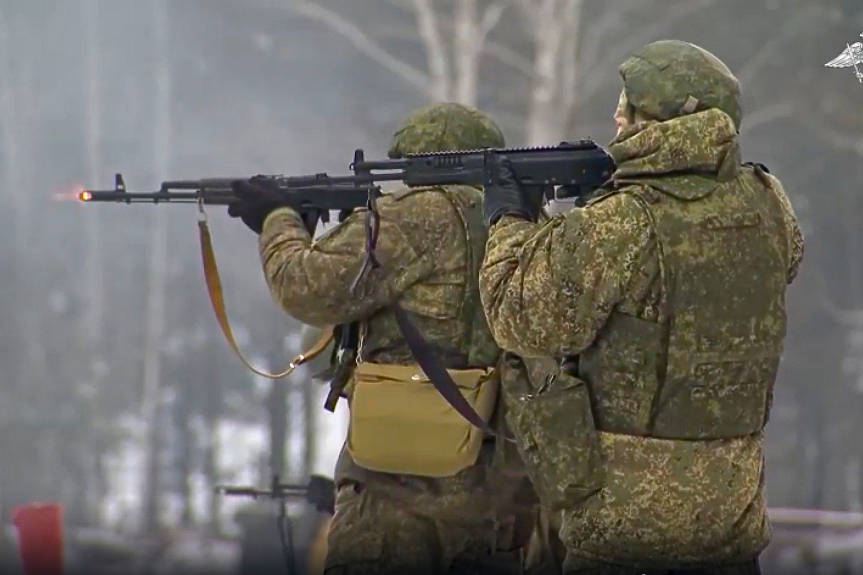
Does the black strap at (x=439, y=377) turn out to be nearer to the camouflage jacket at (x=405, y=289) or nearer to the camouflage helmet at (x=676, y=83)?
the camouflage jacket at (x=405, y=289)

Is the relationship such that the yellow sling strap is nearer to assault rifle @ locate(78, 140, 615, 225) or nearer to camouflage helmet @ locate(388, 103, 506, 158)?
assault rifle @ locate(78, 140, 615, 225)

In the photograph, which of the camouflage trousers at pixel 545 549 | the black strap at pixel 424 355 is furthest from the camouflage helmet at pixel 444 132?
the camouflage trousers at pixel 545 549

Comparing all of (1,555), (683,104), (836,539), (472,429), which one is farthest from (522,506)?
(1,555)

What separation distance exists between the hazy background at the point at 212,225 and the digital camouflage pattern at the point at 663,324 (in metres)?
2.90

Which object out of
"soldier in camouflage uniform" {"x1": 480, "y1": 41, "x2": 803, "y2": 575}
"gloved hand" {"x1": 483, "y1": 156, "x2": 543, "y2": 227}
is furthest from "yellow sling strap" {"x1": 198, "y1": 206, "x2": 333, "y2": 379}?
"soldier in camouflage uniform" {"x1": 480, "y1": 41, "x2": 803, "y2": 575}

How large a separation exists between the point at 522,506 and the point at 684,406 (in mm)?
713

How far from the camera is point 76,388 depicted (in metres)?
4.88

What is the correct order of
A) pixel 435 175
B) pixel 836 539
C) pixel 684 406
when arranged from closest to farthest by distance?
1. pixel 684 406
2. pixel 435 175
3. pixel 836 539

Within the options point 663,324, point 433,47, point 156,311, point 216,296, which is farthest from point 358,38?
point 663,324

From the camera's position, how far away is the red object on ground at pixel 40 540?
3.90 metres

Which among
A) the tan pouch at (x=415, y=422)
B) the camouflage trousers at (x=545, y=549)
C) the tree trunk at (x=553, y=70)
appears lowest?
the camouflage trousers at (x=545, y=549)

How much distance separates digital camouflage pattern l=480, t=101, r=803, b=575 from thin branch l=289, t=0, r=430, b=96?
302 cm

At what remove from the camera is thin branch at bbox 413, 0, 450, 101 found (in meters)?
4.84

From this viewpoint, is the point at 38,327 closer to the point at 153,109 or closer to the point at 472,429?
the point at 153,109
